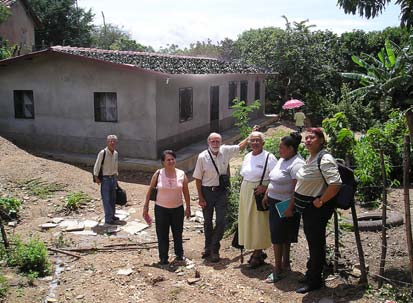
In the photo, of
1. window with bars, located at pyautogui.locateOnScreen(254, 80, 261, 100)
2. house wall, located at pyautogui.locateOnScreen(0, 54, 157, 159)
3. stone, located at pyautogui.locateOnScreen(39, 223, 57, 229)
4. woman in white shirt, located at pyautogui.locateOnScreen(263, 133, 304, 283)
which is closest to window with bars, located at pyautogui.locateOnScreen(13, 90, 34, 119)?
house wall, located at pyautogui.locateOnScreen(0, 54, 157, 159)

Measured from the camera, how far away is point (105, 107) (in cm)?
1343

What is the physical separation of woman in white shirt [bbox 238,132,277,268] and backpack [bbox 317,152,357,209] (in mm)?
1047

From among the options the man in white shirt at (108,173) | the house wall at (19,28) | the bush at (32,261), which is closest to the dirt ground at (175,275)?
the bush at (32,261)

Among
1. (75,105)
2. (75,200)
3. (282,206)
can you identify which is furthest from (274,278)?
(75,105)

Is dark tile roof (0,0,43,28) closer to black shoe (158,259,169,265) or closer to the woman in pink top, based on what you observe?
the woman in pink top

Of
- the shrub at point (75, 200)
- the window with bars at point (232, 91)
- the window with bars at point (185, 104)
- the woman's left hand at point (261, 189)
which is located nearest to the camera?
the woman's left hand at point (261, 189)

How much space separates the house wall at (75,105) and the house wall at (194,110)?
0.50 meters

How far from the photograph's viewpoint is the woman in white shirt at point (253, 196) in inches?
211

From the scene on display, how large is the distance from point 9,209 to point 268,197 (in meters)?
5.60

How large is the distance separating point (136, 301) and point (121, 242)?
2242 millimetres

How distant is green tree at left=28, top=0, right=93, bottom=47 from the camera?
31327mm

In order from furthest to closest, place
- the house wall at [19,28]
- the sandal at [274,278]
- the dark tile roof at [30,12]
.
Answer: the house wall at [19,28] < the dark tile roof at [30,12] < the sandal at [274,278]

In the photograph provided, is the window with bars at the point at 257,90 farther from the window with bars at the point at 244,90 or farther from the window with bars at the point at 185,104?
the window with bars at the point at 185,104

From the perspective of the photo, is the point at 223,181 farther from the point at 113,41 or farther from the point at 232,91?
the point at 113,41
